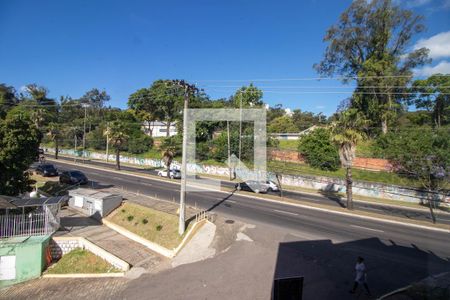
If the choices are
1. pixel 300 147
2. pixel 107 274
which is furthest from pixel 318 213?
pixel 300 147

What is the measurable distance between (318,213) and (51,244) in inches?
779

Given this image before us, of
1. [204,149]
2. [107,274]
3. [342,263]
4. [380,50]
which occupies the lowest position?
[107,274]

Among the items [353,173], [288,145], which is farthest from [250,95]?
[353,173]

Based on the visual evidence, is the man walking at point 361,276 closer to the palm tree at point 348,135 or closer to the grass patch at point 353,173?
the palm tree at point 348,135

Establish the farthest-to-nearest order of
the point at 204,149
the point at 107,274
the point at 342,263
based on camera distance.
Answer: the point at 204,149
the point at 107,274
the point at 342,263

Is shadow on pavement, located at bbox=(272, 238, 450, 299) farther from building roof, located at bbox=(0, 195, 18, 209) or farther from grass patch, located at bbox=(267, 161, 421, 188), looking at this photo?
grass patch, located at bbox=(267, 161, 421, 188)

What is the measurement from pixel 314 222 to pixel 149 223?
12.1 metres

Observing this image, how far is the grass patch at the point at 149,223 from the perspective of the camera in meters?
18.7

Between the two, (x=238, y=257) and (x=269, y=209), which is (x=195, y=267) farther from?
(x=269, y=209)

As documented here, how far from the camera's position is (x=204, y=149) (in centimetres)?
5353

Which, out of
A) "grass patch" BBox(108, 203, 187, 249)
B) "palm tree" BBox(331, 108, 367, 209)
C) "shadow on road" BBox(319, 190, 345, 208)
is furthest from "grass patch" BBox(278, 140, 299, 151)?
"grass patch" BBox(108, 203, 187, 249)

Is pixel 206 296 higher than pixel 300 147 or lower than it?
lower

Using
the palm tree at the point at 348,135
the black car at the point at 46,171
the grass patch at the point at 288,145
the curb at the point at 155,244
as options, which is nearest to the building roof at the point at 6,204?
the curb at the point at 155,244

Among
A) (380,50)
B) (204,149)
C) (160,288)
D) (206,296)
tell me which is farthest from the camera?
(204,149)
